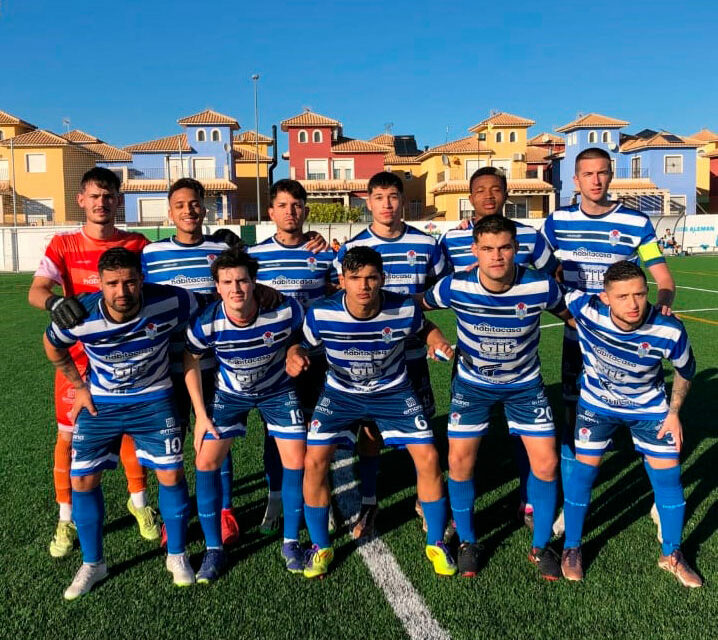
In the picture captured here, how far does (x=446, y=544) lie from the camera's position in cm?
351

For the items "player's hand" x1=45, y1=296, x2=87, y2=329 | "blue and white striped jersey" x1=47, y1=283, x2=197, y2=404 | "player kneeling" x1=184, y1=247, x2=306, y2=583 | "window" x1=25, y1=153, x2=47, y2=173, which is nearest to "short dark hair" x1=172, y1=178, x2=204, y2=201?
"player kneeling" x1=184, y1=247, x2=306, y2=583

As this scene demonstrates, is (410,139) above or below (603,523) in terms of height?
above

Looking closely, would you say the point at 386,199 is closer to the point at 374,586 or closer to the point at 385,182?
the point at 385,182

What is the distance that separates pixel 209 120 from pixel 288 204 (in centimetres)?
4099

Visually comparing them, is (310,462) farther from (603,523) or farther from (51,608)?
(603,523)

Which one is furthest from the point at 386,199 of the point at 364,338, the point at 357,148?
the point at 357,148

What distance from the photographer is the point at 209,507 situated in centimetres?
341

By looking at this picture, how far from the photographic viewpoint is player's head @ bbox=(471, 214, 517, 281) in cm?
321

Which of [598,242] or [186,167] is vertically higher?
[186,167]

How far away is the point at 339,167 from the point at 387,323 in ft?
137

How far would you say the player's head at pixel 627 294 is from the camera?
3049mm

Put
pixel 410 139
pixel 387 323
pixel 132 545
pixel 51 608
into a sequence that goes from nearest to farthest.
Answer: pixel 51 608
pixel 387 323
pixel 132 545
pixel 410 139

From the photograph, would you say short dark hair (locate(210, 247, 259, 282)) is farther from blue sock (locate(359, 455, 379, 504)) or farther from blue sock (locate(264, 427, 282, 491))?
blue sock (locate(359, 455, 379, 504))

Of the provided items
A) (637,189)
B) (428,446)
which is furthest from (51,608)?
(637,189)
